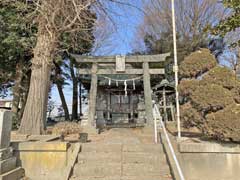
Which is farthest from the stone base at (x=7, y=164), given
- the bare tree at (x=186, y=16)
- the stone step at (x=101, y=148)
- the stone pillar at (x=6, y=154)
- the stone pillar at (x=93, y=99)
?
the bare tree at (x=186, y=16)

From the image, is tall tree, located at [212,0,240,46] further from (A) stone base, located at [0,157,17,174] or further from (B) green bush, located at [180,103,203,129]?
(A) stone base, located at [0,157,17,174]

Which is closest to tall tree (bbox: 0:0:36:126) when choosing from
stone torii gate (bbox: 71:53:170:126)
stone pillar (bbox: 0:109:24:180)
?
stone torii gate (bbox: 71:53:170:126)

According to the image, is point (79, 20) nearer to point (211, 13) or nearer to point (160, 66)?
A: point (160, 66)

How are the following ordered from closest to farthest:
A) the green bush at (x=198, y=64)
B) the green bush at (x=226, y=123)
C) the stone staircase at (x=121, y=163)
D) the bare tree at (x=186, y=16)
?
the green bush at (x=226, y=123) < the stone staircase at (x=121, y=163) < the green bush at (x=198, y=64) < the bare tree at (x=186, y=16)

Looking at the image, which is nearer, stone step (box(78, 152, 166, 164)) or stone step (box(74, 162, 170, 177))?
stone step (box(74, 162, 170, 177))

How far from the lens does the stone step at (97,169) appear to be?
18.2 ft

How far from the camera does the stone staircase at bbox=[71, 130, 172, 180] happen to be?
216 inches

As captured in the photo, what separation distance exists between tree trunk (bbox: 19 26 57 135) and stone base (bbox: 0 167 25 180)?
2388 mm

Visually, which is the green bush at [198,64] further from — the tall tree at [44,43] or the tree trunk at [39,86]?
the tree trunk at [39,86]

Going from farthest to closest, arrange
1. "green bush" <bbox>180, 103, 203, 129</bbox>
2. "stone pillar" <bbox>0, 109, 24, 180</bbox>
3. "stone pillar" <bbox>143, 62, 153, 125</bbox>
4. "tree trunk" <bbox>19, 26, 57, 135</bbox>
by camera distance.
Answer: "stone pillar" <bbox>143, 62, 153, 125</bbox> < "tree trunk" <bbox>19, 26, 57, 135</bbox> < "green bush" <bbox>180, 103, 203, 129</bbox> < "stone pillar" <bbox>0, 109, 24, 180</bbox>

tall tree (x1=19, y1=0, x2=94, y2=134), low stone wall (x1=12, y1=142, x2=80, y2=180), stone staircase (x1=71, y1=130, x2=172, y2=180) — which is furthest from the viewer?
tall tree (x1=19, y1=0, x2=94, y2=134)

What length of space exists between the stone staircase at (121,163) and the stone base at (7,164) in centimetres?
113

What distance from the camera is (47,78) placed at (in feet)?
27.0

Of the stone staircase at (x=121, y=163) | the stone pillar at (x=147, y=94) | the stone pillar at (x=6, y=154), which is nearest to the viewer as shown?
the stone pillar at (x=6, y=154)
